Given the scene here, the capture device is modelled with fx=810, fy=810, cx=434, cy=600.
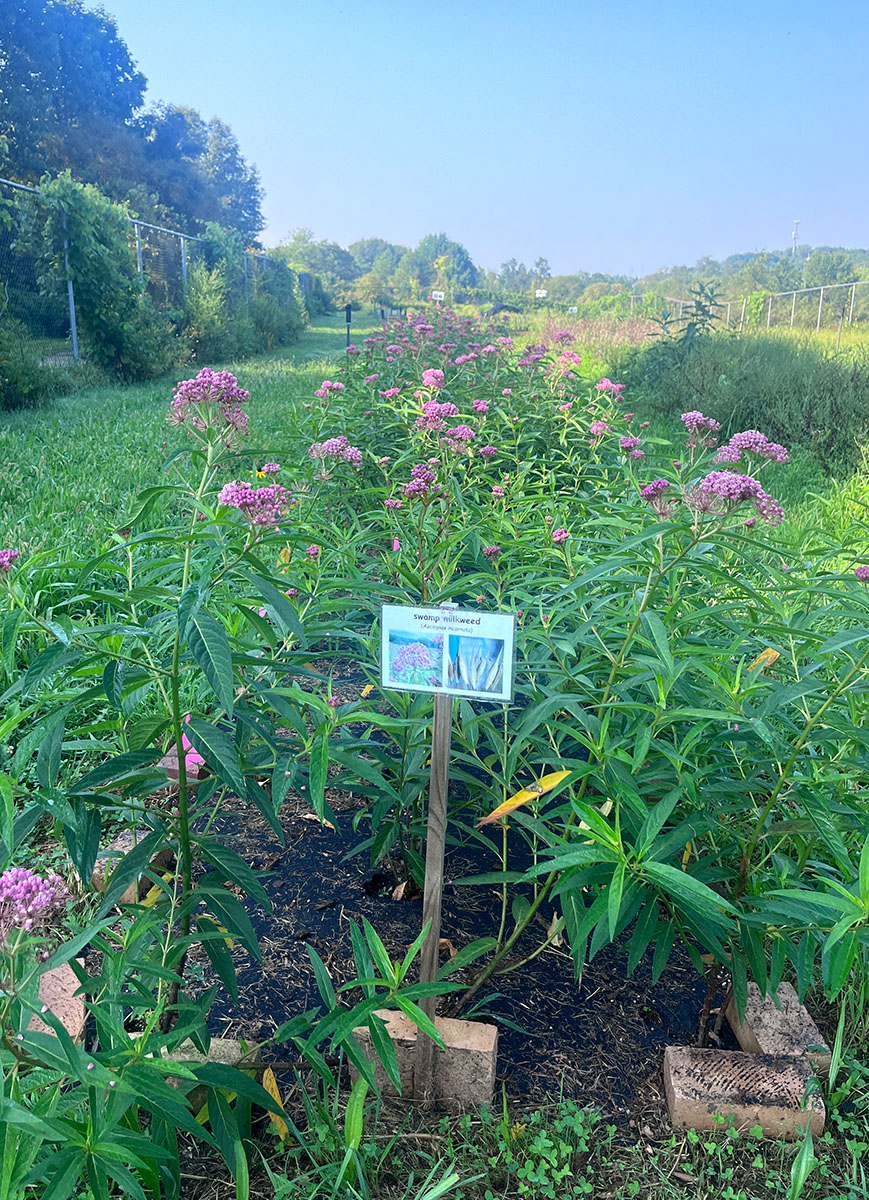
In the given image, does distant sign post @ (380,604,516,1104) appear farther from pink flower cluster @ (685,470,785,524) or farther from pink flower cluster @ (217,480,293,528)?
pink flower cluster @ (685,470,785,524)

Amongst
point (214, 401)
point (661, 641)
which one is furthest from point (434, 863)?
point (214, 401)

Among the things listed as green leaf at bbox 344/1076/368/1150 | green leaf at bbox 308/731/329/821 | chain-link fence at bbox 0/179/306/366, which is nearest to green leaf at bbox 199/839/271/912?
green leaf at bbox 308/731/329/821

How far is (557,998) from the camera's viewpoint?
1716 millimetres

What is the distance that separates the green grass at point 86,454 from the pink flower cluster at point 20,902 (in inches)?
28.4

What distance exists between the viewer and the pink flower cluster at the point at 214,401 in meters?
1.38

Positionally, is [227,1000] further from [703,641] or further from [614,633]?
[703,641]

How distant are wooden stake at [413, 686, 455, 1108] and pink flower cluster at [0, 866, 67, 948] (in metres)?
0.63

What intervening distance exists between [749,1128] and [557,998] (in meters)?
0.41

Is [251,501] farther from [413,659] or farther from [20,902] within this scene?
[20,902]

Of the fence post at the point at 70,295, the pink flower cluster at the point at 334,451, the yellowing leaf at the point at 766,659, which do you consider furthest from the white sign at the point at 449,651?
the fence post at the point at 70,295

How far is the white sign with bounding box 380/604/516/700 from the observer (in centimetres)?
127

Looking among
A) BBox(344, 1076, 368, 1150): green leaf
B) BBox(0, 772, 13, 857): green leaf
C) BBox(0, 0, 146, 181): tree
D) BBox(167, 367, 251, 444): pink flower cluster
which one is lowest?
BBox(344, 1076, 368, 1150): green leaf

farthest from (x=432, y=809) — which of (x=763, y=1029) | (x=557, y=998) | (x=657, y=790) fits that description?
(x=763, y=1029)

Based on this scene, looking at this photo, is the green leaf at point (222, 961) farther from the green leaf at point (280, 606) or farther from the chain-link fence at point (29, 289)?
the chain-link fence at point (29, 289)
